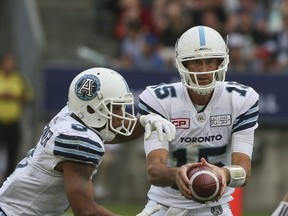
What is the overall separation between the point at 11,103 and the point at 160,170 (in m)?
7.43

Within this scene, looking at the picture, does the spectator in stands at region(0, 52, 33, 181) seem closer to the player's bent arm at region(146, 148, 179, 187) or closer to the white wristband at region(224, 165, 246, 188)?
the player's bent arm at region(146, 148, 179, 187)

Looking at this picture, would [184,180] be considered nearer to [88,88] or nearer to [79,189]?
[79,189]

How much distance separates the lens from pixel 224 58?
245 inches

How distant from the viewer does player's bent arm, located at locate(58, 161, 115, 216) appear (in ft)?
17.8

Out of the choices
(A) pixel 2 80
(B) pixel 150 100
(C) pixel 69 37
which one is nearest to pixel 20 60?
(C) pixel 69 37

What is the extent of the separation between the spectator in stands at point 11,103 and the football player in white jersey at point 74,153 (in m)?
7.29

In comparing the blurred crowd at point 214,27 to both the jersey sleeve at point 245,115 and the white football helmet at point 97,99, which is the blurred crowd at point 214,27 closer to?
the jersey sleeve at point 245,115

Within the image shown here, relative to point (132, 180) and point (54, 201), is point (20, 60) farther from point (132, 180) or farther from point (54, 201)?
point (54, 201)

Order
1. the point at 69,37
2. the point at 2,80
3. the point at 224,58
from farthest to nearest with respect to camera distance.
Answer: the point at 69,37
the point at 2,80
the point at 224,58

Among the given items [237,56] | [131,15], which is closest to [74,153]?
[237,56]

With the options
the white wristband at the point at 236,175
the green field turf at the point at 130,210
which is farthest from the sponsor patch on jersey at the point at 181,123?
the green field turf at the point at 130,210

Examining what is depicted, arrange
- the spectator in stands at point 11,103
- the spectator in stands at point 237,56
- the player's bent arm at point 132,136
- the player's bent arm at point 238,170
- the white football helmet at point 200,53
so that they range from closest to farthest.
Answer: the player's bent arm at point 238,170 → the white football helmet at point 200,53 → the player's bent arm at point 132,136 → the spectator in stands at point 11,103 → the spectator in stands at point 237,56

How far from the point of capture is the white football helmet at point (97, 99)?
5.72 meters

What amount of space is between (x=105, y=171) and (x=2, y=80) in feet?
6.10
